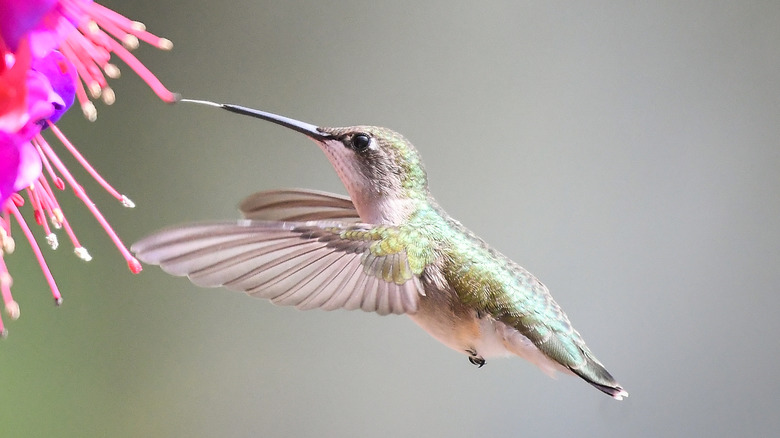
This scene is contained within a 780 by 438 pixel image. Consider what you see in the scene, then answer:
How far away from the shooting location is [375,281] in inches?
23.2

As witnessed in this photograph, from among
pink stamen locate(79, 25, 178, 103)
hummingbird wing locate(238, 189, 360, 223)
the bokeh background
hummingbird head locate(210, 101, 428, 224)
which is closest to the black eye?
hummingbird head locate(210, 101, 428, 224)

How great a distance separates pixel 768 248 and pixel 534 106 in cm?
52

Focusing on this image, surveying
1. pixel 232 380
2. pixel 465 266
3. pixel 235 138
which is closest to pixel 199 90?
pixel 235 138

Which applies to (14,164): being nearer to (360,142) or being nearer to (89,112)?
(89,112)

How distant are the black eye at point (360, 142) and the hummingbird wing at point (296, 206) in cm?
12

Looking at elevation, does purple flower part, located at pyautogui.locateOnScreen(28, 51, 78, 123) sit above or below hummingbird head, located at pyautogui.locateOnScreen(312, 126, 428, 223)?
below

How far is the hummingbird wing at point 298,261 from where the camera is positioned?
0.44 meters

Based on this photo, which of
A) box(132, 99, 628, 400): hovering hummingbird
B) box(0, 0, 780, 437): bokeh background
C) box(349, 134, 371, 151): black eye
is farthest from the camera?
box(0, 0, 780, 437): bokeh background

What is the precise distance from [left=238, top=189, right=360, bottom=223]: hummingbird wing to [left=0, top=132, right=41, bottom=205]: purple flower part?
1.29 ft

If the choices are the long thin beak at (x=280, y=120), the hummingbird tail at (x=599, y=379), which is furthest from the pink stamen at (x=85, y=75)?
the hummingbird tail at (x=599, y=379)

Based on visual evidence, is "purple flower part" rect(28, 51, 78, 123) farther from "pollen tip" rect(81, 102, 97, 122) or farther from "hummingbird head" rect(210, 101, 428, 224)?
"hummingbird head" rect(210, 101, 428, 224)

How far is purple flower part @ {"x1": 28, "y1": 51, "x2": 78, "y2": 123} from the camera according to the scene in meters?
0.34

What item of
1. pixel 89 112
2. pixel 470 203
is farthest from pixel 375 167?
pixel 470 203

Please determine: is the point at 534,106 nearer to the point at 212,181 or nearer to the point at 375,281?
the point at 212,181
